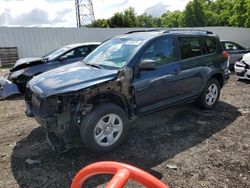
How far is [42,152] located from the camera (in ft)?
14.1

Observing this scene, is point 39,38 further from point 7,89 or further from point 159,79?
point 159,79

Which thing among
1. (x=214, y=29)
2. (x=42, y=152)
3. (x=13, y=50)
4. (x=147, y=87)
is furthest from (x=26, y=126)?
(x=214, y=29)

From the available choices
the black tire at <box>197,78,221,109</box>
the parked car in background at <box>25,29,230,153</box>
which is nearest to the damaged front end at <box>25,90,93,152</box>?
the parked car in background at <box>25,29,230,153</box>

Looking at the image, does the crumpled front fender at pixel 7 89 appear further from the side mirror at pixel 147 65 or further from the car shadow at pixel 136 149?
the side mirror at pixel 147 65

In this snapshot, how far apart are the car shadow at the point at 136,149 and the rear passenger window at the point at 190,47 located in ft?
4.33

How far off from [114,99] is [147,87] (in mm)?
635

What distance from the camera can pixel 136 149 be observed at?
14.2 ft

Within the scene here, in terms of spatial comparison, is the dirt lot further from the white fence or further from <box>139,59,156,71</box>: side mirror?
the white fence

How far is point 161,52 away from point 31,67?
175 inches

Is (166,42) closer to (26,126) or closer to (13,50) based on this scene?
(26,126)

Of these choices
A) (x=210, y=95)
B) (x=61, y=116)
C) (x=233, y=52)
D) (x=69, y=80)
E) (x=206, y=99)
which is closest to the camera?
(x=61, y=116)

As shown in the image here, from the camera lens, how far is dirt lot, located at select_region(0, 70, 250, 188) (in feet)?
11.6

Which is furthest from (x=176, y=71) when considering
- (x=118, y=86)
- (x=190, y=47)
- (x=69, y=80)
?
(x=69, y=80)

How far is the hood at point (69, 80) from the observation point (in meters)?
3.87
